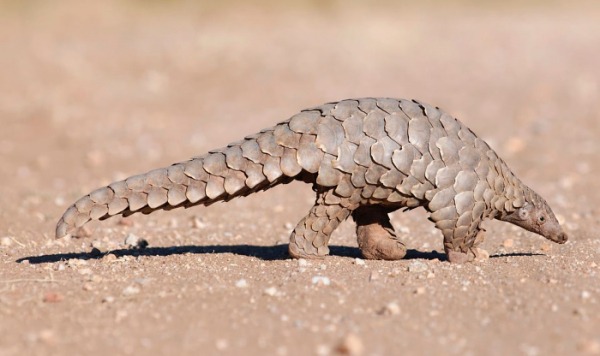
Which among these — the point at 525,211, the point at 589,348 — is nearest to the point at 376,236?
the point at 525,211

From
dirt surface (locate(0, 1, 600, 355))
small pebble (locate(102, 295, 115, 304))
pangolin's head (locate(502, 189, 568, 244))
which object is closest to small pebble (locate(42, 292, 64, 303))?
dirt surface (locate(0, 1, 600, 355))

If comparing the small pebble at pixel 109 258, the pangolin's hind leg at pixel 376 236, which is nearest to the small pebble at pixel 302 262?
the pangolin's hind leg at pixel 376 236

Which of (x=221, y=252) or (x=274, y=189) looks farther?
(x=274, y=189)

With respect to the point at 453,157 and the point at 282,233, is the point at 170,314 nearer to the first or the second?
the point at 453,157

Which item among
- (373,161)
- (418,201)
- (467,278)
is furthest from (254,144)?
(467,278)

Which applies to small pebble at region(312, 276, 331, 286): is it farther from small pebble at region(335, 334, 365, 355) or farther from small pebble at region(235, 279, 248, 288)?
small pebble at region(335, 334, 365, 355)

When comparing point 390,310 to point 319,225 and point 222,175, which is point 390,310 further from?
point 222,175

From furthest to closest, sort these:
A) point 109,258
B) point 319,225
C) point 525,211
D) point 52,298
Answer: point 525,211, point 109,258, point 319,225, point 52,298
